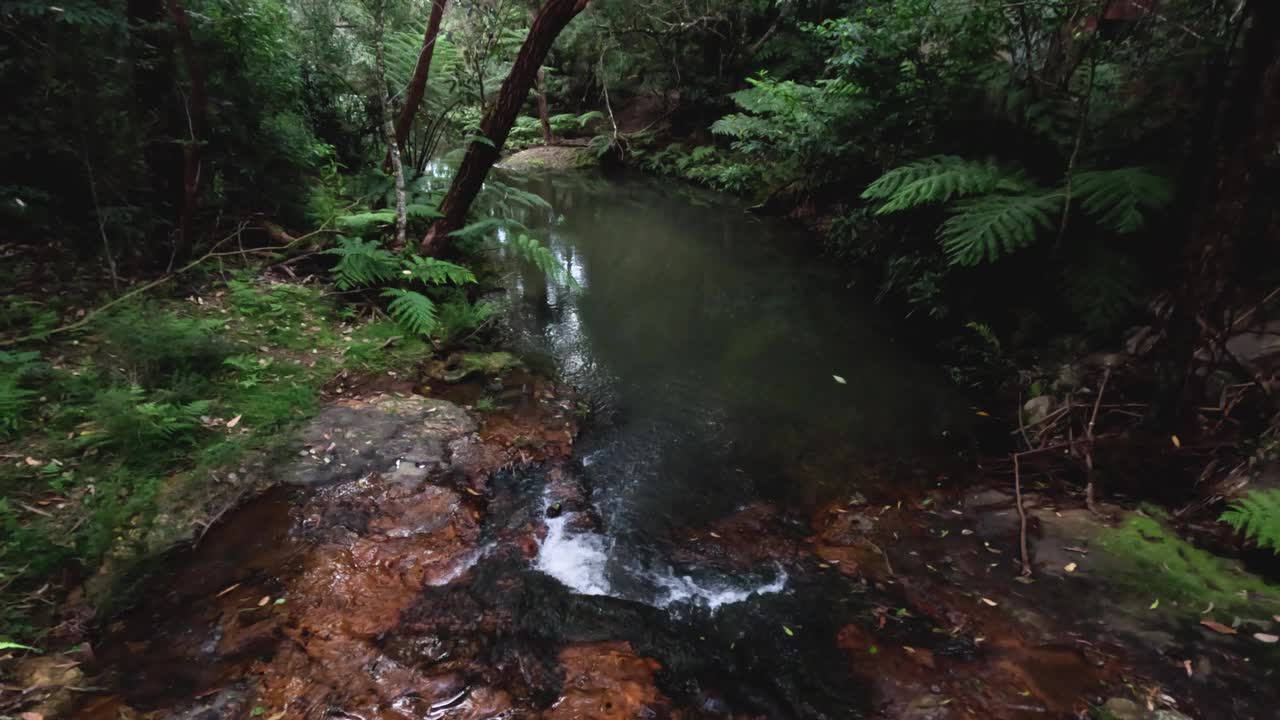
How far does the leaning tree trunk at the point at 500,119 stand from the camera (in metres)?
4.31

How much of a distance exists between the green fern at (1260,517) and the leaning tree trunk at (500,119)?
15.4 feet

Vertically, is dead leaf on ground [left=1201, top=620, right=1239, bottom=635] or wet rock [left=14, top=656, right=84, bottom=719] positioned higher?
dead leaf on ground [left=1201, top=620, right=1239, bottom=635]

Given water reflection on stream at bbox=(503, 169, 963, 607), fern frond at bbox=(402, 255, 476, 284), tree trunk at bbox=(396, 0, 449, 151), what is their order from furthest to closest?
tree trunk at bbox=(396, 0, 449, 151), fern frond at bbox=(402, 255, 476, 284), water reflection on stream at bbox=(503, 169, 963, 607)

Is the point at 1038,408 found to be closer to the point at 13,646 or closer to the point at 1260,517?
the point at 1260,517

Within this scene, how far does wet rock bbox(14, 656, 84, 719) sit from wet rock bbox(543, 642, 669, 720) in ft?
4.86

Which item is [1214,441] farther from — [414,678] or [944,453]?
[414,678]

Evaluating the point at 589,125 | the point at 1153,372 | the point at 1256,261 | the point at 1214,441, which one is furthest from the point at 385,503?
the point at 589,125

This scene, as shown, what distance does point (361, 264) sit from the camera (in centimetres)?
445

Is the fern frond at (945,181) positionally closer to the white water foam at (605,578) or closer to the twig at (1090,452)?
the twig at (1090,452)

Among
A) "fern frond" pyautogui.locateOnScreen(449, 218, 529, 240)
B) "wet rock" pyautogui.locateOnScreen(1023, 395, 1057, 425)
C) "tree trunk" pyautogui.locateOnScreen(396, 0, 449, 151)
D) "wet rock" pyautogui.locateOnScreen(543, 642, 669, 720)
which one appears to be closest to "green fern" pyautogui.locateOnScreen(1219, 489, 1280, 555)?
"wet rock" pyautogui.locateOnScreen(1023, 395, 1057, 425)

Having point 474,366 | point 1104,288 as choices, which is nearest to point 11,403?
point 474,366

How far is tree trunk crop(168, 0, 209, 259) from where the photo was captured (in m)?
3.38

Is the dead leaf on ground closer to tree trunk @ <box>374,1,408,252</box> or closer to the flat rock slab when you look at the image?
the flat rock slab

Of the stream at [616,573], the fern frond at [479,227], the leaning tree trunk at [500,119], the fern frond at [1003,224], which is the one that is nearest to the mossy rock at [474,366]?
the stream at [616,573]
